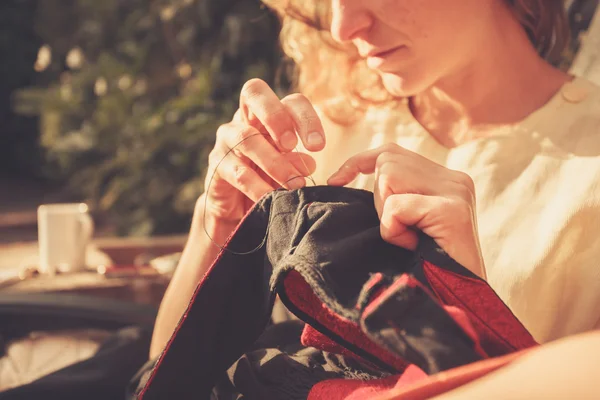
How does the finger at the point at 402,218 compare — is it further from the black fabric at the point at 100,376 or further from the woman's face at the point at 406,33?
the black fabric at the point at 100,376

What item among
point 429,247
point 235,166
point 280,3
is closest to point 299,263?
point 429,247

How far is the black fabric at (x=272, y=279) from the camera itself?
636 mm

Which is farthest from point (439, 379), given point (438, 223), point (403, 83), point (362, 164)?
point (403, 83)

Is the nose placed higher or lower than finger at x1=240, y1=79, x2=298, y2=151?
higher

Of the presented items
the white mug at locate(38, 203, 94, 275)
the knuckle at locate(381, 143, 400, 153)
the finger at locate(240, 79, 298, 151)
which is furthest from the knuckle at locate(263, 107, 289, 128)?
the white mug at locate(38, 203, 94, 275)

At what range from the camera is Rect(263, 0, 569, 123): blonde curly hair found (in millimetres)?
1192

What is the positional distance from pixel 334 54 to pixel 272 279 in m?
0.73

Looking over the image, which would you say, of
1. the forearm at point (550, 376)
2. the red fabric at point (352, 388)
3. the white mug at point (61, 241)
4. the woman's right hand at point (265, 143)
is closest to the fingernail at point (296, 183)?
the woman's right hand at point (265, 143)

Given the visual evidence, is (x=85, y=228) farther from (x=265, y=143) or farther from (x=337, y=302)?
(x=337, y=302)

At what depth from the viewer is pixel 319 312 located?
2.31ft

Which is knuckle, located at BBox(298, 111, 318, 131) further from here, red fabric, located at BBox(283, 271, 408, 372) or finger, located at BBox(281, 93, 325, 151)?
red fabric, located at BBox(283, 271, 408, 372)

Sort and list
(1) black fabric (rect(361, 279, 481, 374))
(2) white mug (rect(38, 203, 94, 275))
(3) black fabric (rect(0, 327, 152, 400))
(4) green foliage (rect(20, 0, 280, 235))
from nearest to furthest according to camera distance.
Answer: (1) black fabric (rect(361, 279, 481, 374)) → (3) black fabric (rect(0, 327, 152, 400)) → (2) white mug (rect(38, 203, 94, 275)) → (4) green foliage (rect(20, 0, 280, 235))

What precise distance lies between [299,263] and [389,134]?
1.84 ft

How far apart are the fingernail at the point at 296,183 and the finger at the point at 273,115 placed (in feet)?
0.11
